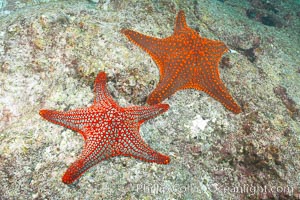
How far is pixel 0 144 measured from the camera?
420 cm

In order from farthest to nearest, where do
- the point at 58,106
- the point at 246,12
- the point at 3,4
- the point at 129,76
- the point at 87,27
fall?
the point at 246,12 → the point at 3,4 → the point at 87,27 → the point at 129,76 → the point at 58,106

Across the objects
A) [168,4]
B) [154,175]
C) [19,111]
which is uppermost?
[168,4]

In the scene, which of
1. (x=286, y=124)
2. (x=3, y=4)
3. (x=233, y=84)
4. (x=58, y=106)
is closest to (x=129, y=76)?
(x=58, y=106)

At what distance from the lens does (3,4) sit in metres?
7.44

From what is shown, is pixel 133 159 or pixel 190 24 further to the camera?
pixel 190 24

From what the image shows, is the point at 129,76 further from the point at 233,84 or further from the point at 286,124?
the point at 286,124

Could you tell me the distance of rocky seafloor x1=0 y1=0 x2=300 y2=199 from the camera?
13.4 ft

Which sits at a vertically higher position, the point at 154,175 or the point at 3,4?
the point at 3,4

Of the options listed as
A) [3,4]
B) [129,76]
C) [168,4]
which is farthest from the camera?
[3,4]

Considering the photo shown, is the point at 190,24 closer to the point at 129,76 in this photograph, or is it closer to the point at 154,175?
the point at 129,76

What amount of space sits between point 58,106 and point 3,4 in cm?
489

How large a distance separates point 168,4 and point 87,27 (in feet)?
7.40

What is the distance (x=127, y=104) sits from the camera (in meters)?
4.82

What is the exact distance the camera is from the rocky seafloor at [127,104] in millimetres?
4086
